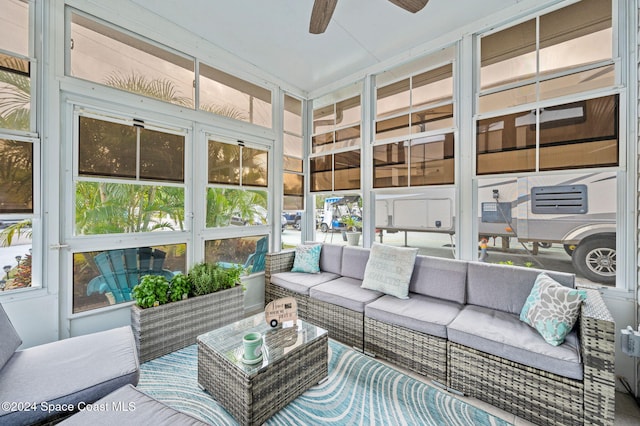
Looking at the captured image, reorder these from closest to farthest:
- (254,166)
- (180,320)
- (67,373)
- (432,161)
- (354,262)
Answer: (67,373), (180,320), (432,161), (354,262), (254,166)

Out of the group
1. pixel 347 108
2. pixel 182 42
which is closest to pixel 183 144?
pixel 182 42

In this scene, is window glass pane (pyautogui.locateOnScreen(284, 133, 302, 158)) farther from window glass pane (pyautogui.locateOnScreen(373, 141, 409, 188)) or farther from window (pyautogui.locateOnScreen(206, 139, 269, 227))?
window glass pane (pyautogui.locateOnScreen(373, 141, 409, 188))

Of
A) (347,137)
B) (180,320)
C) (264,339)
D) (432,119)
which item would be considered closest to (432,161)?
(432,119)

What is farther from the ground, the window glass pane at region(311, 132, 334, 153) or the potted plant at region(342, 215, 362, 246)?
the window glass pane at region(311, 132, 334, 153)

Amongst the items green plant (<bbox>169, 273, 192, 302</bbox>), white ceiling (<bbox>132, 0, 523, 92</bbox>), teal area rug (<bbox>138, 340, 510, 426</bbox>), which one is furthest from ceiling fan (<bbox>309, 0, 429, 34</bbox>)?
teal area rug (<bbox>138, 340, 510, 426</bbox>)

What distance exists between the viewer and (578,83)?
2289mm

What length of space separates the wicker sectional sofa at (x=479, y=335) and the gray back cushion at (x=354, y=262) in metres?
0.01

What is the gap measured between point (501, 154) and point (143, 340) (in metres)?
3.62

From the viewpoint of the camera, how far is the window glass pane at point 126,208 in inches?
95.5

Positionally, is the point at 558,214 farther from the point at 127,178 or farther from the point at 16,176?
the point at 16,176

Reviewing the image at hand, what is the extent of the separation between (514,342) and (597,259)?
49.8 inches

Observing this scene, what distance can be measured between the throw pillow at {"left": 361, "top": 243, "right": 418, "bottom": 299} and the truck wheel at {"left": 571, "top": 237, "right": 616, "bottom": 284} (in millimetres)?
1325

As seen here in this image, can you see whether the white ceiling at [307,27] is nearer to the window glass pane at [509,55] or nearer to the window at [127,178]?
the window glass pane at [509,55]

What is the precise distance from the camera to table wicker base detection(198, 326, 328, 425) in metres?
1.57
